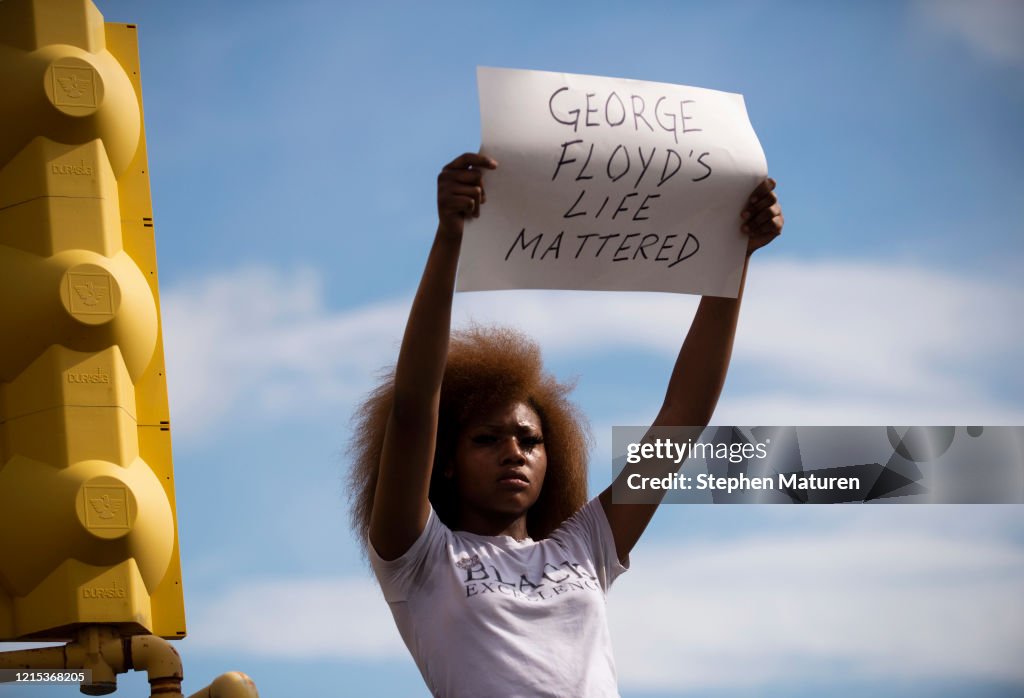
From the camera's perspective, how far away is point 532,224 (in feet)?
10.5

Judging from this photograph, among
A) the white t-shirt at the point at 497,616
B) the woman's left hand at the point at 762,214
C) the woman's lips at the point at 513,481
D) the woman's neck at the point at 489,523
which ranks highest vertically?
the woman's left hand at the point at 762,214

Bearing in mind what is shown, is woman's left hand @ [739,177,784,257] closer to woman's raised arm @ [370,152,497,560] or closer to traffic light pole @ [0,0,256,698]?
woman's raised arm @ [370,152,497,560]

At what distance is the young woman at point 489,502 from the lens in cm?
302

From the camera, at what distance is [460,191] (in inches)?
119

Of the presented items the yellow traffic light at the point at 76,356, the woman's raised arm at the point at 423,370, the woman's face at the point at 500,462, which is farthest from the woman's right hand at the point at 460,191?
the yellow traffic light at the point at 76,356

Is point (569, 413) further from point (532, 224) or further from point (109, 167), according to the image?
point (109, 167)

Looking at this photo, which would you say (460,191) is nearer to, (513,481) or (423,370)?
(423,370)

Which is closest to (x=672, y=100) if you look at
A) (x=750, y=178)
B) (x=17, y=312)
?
(x=750, y=178)

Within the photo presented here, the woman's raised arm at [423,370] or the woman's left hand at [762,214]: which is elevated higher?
the woman's left hand at [762,214]

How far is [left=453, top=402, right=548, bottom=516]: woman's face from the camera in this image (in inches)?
133

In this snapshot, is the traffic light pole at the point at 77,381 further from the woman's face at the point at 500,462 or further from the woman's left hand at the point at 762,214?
the woman's left hand at the point at 762,214

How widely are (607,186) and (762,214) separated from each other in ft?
1.32

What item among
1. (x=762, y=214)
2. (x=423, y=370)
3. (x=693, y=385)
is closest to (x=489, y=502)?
(x=423, y=370)

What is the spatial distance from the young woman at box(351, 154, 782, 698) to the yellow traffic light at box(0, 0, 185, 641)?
5.57 ft
